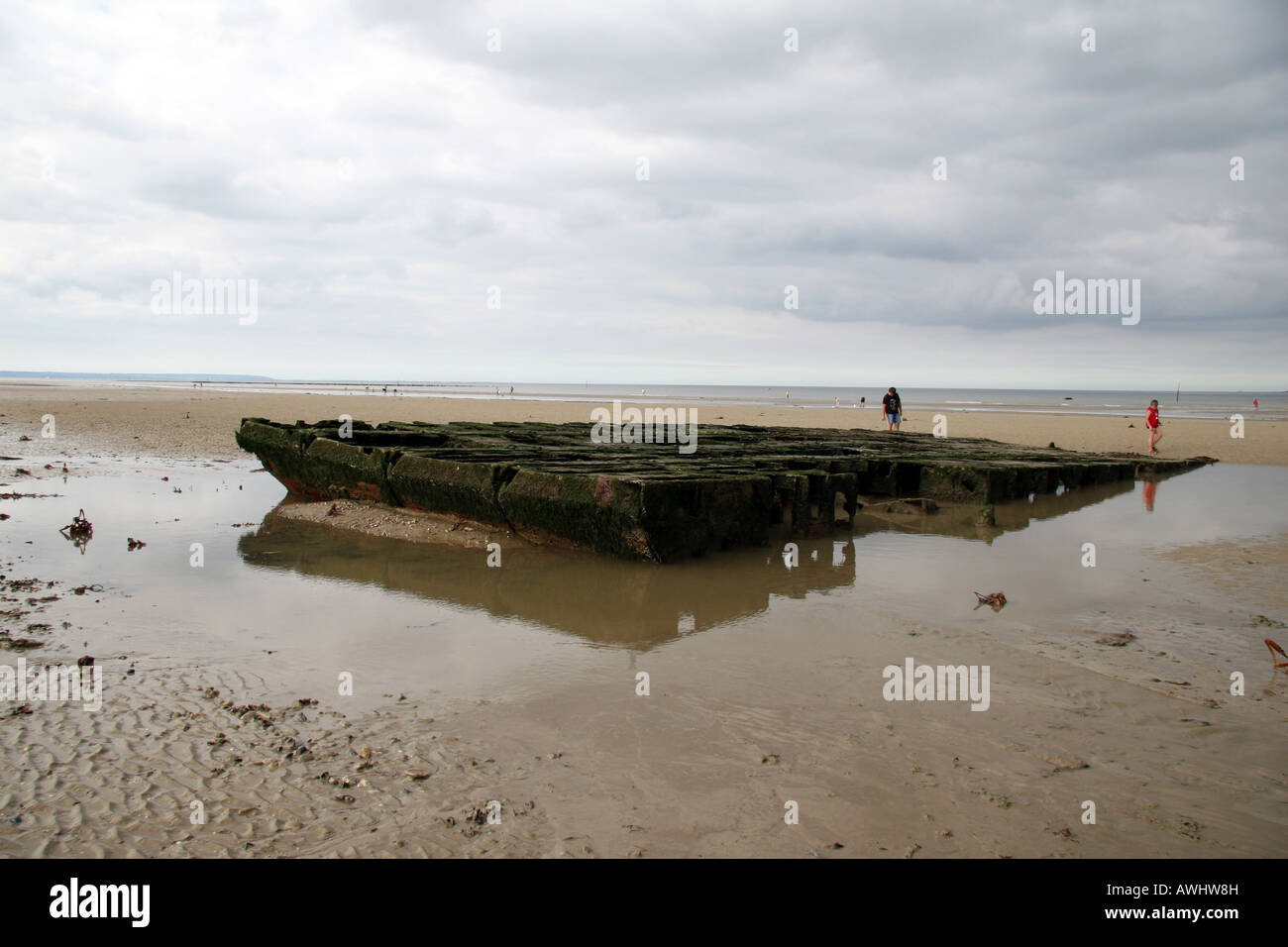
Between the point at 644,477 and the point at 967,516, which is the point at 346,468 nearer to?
the point at 644,477

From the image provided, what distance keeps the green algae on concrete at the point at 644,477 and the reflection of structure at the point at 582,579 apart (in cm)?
30

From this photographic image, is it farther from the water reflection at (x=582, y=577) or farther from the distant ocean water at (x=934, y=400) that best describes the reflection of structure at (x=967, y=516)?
the distant ocean water at (x=934, y=400)

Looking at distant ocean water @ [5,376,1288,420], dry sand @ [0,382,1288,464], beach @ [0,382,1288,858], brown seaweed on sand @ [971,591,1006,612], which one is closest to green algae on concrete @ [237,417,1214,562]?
beach @ [0,382,1288,858]

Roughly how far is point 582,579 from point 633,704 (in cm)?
272

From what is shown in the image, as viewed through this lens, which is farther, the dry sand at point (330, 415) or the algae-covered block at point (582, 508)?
the dry sand at point (330, 415)

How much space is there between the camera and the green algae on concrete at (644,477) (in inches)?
281

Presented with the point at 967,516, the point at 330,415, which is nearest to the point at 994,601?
the point at 967,516

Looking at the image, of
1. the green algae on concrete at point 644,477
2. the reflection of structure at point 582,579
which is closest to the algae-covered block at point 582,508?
the green algae on concrete at point 644,477

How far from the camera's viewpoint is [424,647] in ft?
15.9

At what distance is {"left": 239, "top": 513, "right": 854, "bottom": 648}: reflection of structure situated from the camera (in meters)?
5.54

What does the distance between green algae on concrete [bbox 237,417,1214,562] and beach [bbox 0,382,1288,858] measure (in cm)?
37

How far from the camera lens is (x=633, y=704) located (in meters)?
3.96
